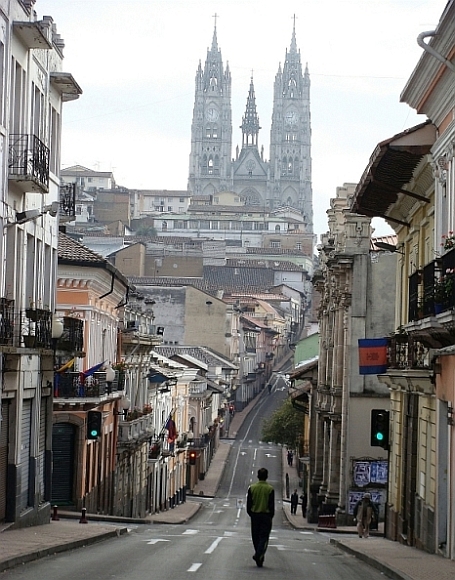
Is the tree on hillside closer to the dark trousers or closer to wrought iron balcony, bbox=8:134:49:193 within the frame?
wrought iron balcony, bbox=8:134:49:193

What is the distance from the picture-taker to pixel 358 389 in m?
46.2

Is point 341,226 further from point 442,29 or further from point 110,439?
point 442,29

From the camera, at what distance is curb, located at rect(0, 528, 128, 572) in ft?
61.6

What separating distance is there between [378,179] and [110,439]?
24016mm

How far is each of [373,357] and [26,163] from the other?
925 cm

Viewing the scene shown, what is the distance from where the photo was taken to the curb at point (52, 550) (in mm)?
18784

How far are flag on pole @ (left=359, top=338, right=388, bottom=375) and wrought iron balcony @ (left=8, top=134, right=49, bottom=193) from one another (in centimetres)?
832

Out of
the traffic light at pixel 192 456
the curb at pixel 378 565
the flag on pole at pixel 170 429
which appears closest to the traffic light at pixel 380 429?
the curb at pixel 378 565

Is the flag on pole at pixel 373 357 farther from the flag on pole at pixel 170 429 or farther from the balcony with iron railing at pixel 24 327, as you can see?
the flag on pole at pixel 170 429

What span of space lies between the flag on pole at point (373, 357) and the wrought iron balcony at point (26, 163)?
832 cm

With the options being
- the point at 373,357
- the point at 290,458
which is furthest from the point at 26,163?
the point at 290,458

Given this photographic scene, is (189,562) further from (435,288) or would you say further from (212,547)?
(435,288)

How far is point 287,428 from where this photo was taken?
8375 centimetres

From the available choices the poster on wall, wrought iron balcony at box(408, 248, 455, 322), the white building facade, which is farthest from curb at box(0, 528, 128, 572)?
the poster on wall
